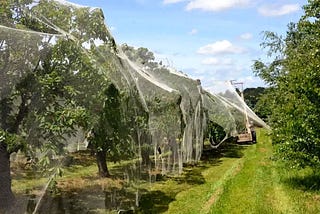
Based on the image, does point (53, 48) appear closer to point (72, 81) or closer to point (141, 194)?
point (72, 81)

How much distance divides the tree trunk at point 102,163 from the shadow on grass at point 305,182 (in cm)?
472

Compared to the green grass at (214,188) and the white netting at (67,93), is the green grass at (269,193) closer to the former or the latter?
the green grass at (214,188)

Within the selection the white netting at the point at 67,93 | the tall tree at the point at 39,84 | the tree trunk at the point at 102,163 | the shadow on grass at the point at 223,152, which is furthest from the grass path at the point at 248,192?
the shadow on grass at the point at 223,152

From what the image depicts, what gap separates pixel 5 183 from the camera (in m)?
5.74

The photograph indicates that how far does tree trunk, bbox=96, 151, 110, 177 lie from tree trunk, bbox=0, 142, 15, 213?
1.66m

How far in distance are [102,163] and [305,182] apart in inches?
211

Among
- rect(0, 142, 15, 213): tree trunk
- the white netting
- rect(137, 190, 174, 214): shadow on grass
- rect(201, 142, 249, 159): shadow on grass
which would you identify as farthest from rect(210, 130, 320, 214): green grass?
rect(201, 142, 249, 159): shadow on grass

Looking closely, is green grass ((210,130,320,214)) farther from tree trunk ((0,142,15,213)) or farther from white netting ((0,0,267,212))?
tree trunk ((0,142,15,213))

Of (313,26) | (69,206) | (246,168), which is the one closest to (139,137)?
(69,206)

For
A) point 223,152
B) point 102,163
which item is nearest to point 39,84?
point 102,163

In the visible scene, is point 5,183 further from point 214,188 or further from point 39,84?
point 214,188

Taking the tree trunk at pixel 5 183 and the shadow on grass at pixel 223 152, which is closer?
the tree trunk at pixel 5 183

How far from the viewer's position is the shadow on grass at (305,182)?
968 cm

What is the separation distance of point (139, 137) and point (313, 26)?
4306 mm
